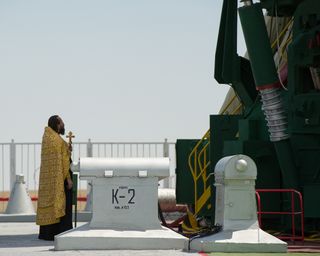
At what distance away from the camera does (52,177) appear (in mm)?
16781

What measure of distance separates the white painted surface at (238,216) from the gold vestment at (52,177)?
2.82 metres

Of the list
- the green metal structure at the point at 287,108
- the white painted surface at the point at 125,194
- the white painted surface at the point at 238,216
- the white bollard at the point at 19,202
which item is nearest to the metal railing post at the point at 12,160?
the white bollard at the point at 19,202

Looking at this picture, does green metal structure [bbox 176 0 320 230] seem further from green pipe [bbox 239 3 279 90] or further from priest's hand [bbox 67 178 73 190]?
priest's hand [bbox 67 178 73 190]

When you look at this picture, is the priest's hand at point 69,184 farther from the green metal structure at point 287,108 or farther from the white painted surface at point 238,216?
the green metal structure at point 287,108

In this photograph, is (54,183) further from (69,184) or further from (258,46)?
(258,46)

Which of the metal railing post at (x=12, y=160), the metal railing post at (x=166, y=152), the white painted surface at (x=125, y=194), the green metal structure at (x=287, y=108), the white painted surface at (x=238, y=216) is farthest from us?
the metal railing post at (x=12, y=160)

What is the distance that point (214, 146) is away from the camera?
767 inches

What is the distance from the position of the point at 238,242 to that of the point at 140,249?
133 cm

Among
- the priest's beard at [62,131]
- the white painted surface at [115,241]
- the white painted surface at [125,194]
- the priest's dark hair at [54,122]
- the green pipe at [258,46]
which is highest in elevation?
the green pipe at [258,46]

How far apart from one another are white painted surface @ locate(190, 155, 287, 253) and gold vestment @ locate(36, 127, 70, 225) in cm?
282

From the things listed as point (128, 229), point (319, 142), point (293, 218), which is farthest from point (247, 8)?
point (128, 229)

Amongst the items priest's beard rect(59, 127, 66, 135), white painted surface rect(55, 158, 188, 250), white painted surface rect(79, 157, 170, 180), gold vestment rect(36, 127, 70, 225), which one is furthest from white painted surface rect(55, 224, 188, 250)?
priest's beard rect(59, 127, 66, 135)

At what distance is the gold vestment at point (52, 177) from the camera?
Answer: 16.7 meters

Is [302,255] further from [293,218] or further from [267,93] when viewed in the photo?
[267,93]
